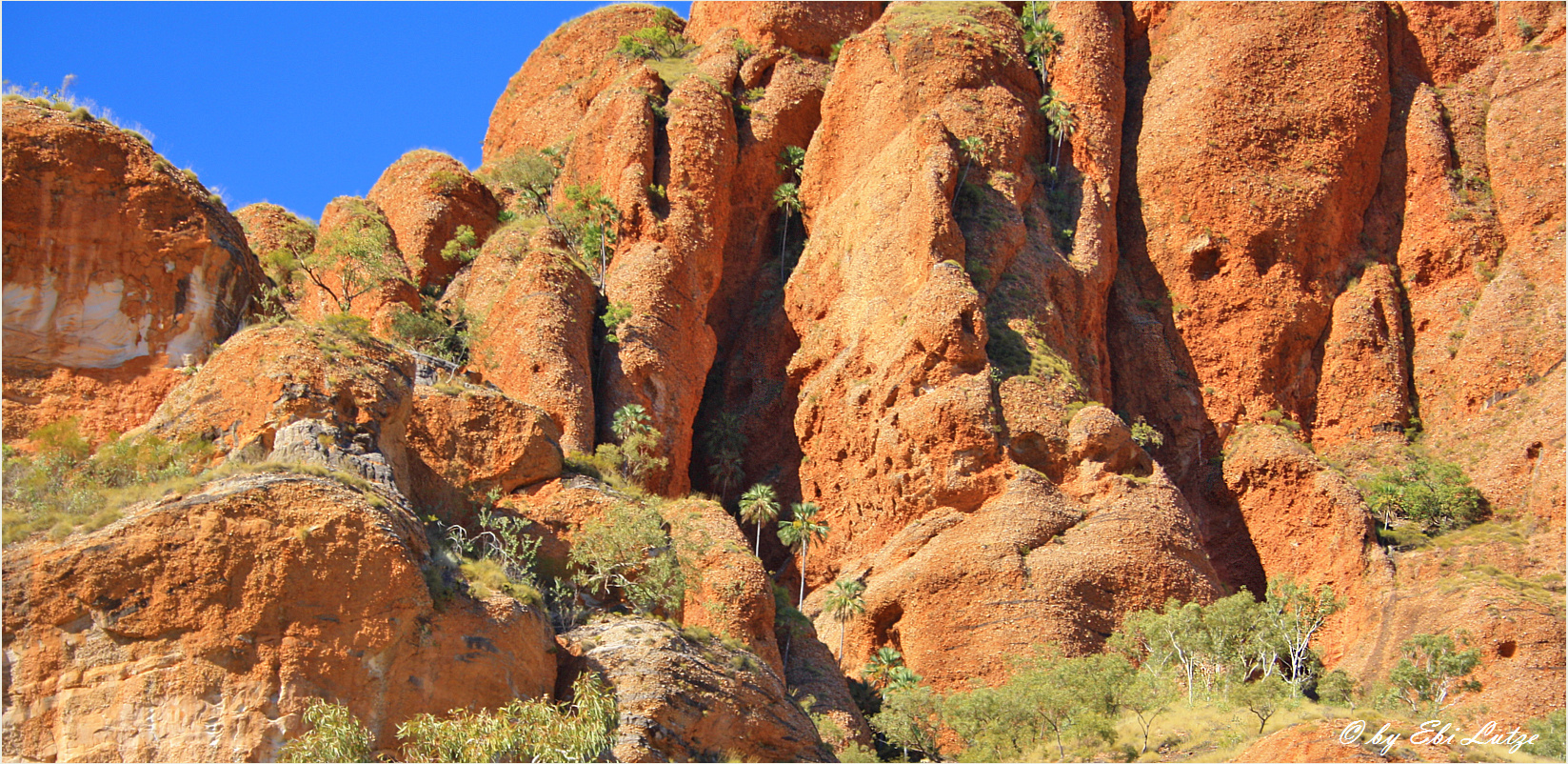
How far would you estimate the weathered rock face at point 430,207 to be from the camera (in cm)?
6144

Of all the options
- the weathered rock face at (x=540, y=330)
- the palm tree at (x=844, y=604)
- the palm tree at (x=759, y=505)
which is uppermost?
the weathered rock face at (x=540, y=330)

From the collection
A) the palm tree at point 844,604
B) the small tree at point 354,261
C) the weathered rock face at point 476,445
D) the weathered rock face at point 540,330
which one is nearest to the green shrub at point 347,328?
the weathered rock face at point 476,445

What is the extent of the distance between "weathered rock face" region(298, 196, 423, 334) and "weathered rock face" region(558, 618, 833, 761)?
22.5 m

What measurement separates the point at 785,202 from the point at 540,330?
56.9 ft

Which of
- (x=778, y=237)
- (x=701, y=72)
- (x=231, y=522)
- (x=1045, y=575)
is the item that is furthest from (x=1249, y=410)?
(x=231, y=522)

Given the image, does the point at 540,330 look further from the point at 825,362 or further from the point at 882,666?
the point at 882,666

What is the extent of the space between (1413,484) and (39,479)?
44.9 m

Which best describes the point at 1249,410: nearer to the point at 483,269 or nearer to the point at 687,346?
the point at 687,346

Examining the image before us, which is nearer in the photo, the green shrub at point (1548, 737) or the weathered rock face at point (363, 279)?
the green shrub at point (1548, 737)

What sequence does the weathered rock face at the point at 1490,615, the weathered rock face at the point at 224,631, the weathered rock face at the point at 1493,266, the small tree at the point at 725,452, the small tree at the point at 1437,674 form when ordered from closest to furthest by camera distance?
the weathered rock face at the point at 224,631, the weathered rock face at the point at 1490,615, the small tree at the point at 1437,674, the weathered rock face at the point at 1493,266, the small tree at the point at 725,452

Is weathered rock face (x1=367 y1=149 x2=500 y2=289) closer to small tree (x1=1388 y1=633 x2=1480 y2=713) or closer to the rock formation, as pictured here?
the rock formation

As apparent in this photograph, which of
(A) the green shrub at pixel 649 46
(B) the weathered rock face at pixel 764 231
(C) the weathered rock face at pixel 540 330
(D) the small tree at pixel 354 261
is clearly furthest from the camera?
(A) the green shrub at pixel 649 46

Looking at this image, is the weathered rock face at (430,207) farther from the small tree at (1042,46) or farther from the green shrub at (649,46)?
the small tree at (1042,46)

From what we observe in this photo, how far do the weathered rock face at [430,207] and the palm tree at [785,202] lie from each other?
12.7 m
